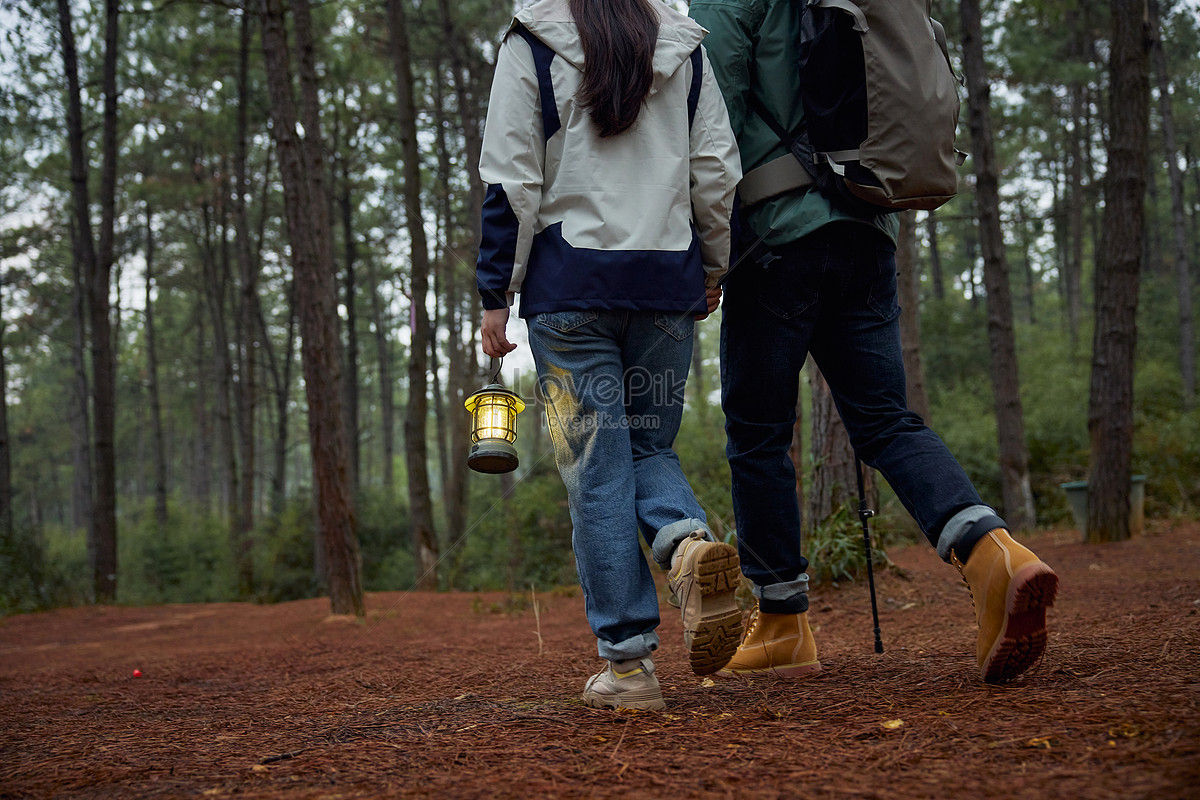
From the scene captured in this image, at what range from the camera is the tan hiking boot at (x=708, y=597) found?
6.78 ft

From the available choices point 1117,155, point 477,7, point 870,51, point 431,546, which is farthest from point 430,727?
point 477,7

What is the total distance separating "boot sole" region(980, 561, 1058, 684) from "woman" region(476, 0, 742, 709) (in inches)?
26.0

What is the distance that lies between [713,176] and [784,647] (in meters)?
1.53

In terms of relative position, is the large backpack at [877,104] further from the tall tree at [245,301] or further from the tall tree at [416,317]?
the tall tree at [245,301]

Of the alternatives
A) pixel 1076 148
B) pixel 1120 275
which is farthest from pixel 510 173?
pixel 1076 148

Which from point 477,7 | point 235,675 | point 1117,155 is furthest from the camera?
point 477,7

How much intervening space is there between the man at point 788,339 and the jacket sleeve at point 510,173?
0.62 meters

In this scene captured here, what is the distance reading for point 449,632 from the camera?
6.12m

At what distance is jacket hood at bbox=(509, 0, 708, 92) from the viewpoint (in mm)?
2283

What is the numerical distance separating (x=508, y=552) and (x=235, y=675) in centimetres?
978

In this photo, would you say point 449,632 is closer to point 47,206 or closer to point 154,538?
point 154,538

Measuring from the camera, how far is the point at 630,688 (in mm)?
2195

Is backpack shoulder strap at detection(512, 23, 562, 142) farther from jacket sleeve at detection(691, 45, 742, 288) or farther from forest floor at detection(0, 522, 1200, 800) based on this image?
forest floor at detection(0, 522, 1200, 800)

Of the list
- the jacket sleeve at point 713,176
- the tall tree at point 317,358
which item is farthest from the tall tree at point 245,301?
the jacket sleeve at point 713,176
